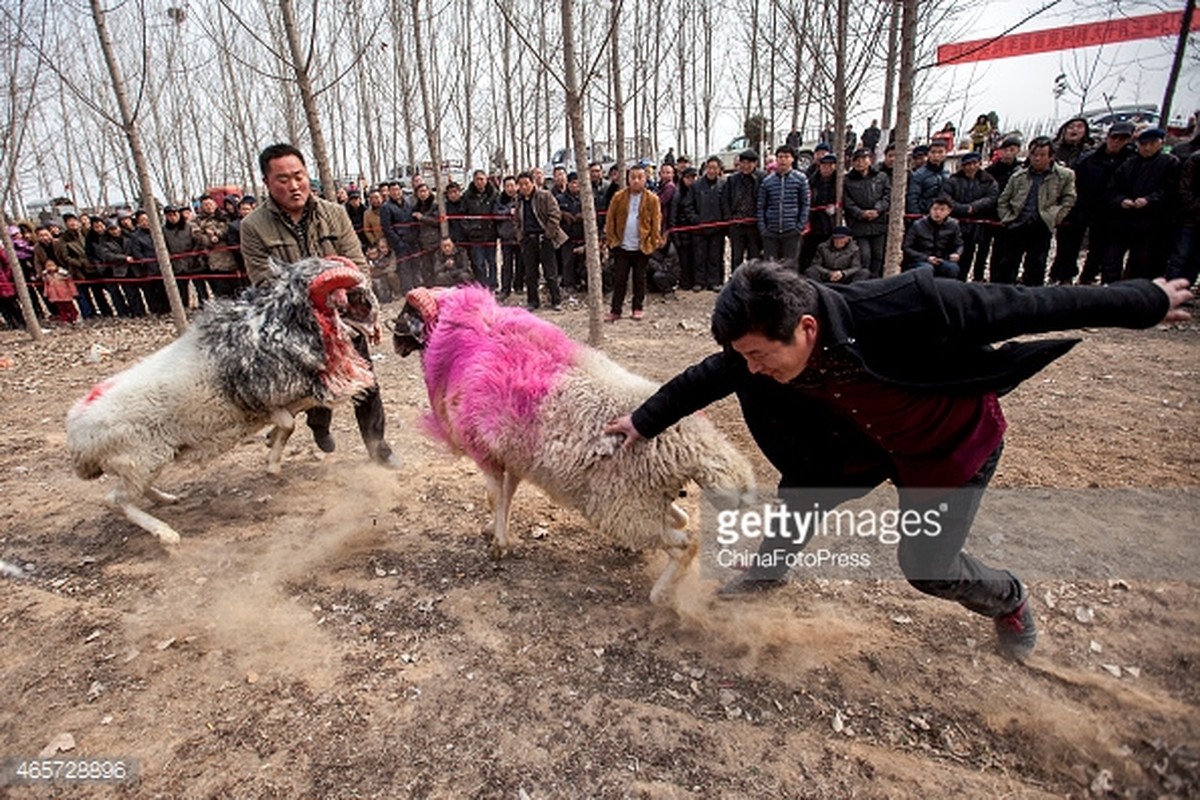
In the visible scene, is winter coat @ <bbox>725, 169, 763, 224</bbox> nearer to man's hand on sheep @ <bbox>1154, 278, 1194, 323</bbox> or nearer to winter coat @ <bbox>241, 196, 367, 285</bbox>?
winter coat @ <bbox>241, 196, 367, 285</bbox>

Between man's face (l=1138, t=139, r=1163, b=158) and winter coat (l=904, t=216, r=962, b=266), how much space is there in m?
2.14

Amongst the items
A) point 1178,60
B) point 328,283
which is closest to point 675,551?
point 328,283

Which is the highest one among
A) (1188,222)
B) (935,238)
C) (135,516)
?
(1188,222)

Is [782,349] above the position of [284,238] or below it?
below

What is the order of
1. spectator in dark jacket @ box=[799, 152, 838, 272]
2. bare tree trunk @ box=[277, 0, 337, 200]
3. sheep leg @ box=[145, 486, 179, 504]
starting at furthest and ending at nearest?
spectator in dark jacket @ box=[799, 152, 838, 272] → bare tree trunk @ box=[277, 0, 337, 200] → sheep leg @ box=[145, 486, 179, 504]

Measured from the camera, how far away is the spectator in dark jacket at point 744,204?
31.2ft

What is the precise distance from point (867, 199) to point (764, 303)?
7532mm

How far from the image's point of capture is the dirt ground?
7.29 feet

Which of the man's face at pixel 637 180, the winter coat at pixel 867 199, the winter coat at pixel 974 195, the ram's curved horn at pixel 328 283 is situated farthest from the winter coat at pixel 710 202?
the ram's curved horn at pixel 328 283

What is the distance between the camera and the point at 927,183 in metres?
8.52

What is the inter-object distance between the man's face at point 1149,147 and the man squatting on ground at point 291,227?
335 inches

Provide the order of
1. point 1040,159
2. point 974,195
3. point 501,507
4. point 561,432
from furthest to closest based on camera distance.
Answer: point 974,195 < point 1040,159 < point 501,507 < point 561,432

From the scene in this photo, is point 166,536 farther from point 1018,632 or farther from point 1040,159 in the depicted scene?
point 1040,159

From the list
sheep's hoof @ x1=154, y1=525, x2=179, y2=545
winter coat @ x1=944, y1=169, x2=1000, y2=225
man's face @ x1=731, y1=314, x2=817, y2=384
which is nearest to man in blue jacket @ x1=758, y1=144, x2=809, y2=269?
winter coat @ x1=944, y1=169, x2=1000, y2=225
